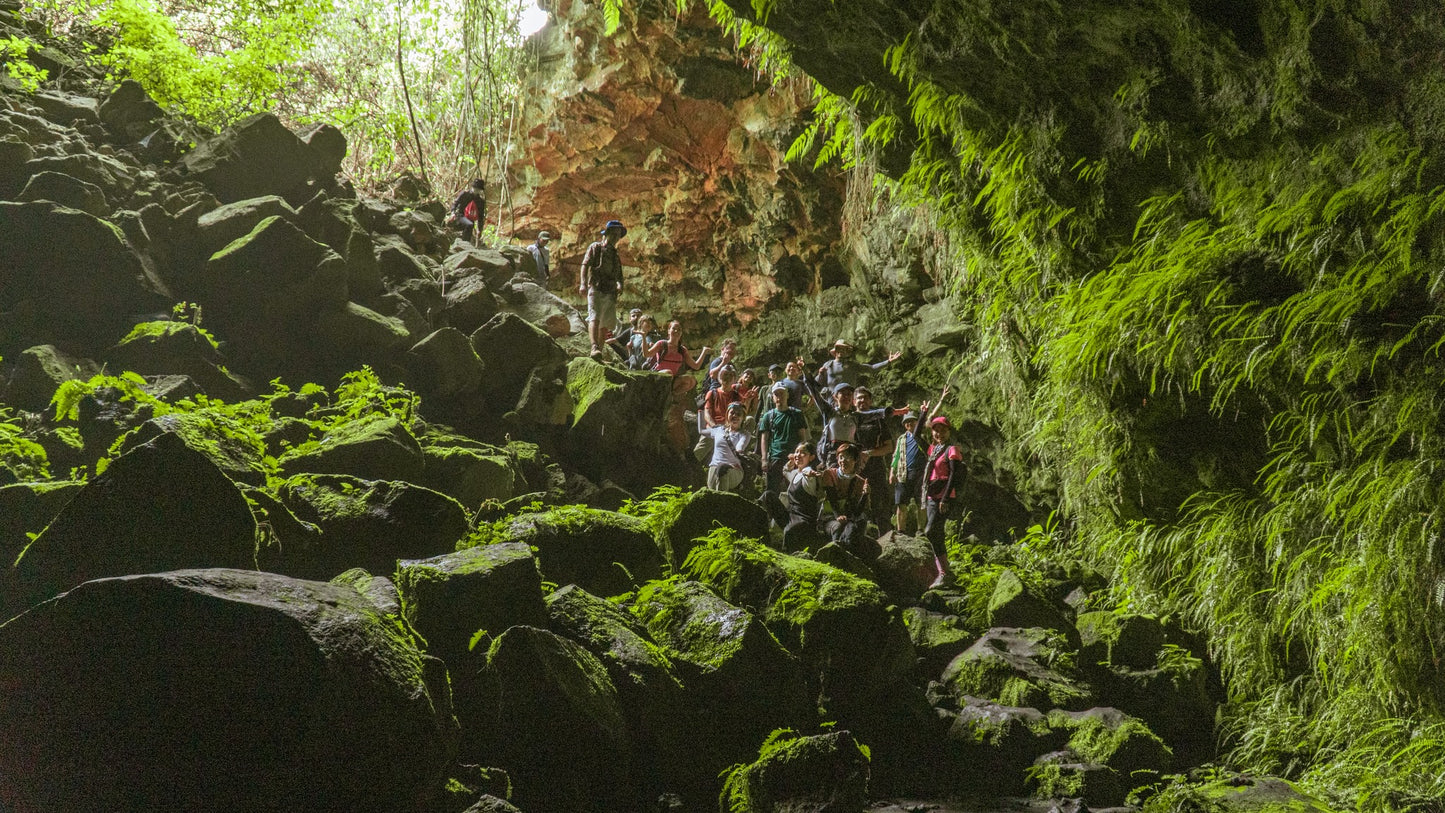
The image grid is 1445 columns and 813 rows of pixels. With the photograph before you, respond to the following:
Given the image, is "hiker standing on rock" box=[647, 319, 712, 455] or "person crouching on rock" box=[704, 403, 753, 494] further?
"hiker standing on rock" box=[647, 319, 712, 455]

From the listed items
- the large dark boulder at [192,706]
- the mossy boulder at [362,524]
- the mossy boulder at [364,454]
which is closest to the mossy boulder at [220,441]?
the mossy boulder at [362,524]

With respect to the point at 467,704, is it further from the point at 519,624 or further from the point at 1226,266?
the point at 1226,266

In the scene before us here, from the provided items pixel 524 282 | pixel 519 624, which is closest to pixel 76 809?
pixel 519 624

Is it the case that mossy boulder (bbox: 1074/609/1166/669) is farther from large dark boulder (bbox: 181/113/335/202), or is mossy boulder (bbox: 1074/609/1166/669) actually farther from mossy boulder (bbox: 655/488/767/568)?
large dark boulder (bbox: 181/113/335/202)

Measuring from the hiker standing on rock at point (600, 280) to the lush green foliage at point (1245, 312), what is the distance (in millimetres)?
6061

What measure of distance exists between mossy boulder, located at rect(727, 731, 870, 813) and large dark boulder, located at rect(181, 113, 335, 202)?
908 cm

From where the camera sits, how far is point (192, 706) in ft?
7.41

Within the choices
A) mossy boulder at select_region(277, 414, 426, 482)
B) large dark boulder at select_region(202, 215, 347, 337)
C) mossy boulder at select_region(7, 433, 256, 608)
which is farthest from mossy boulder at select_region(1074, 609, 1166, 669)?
large dark boulder at select_region(202, 215, 347, 337)

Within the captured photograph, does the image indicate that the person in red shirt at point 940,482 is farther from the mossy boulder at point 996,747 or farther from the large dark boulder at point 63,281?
the large dark boulder at point 63,281

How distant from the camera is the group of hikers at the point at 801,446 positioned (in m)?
7.85

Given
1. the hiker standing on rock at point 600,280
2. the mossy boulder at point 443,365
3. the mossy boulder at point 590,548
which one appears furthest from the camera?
the hiker standing on rock at point 600,280

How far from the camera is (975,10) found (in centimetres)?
429

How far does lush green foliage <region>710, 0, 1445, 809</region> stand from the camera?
333 cm

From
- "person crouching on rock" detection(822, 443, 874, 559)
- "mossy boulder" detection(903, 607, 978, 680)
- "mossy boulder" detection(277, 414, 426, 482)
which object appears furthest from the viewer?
"person crouching on rock" detection(822, 443, 874, 559)
